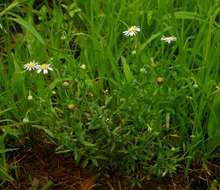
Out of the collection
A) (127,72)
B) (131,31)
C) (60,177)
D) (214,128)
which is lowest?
(60,177)

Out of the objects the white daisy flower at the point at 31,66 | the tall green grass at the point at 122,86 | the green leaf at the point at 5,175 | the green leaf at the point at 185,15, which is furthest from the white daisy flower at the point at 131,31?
the green leaf at the point at 5,175

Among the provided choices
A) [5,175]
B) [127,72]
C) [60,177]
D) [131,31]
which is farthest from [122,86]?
[5,175]

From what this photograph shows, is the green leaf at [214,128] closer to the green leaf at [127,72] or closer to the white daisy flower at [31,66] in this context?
the green leaf at [127,72]

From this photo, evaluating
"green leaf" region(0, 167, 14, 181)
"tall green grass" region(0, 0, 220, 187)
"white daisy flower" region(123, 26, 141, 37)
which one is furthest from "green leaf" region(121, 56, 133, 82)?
"green leaf" region(0, 167, 14, 181)

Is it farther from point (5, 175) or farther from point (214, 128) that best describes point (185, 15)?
point (5, 175)

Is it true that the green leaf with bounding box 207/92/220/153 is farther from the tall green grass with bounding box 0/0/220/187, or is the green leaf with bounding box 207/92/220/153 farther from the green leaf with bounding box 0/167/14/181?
the green leaf with bounding box 0/167/14/181
